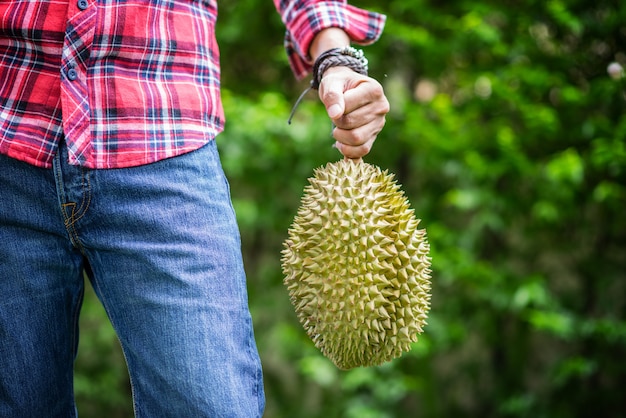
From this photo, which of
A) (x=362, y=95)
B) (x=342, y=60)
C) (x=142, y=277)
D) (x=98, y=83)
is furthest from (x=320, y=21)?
(x=142, y=277)

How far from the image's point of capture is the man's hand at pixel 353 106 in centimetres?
102

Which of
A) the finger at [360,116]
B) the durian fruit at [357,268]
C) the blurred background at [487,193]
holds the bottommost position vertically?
the blurred background at [487,193]

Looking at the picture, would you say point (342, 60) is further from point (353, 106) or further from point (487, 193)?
point (487, 193)

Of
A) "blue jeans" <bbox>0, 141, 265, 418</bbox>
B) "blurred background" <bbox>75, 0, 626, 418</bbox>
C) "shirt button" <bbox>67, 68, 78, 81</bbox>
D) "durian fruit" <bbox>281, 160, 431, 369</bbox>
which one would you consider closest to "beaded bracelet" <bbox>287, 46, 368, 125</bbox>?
"durian fruit" <bbox>281, 160, 431, 369</bbox>

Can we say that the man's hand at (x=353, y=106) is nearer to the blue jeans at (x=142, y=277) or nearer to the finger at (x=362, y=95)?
the finger at (x=362, y=95)

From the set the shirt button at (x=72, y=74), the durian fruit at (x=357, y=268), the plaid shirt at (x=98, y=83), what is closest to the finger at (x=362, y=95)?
the durian fruit at (x=357, y=268)

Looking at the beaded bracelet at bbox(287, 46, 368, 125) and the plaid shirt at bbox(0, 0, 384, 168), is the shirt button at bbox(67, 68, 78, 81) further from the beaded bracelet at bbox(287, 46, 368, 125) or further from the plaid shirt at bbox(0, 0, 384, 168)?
the beaded bracelet at bbox(287, 46, 368, 125)

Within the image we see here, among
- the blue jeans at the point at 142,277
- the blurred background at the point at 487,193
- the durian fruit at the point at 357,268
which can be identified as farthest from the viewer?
the blurred background at the point at 487,193

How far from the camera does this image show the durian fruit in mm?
1056

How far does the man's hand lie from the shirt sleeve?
12 centimetres

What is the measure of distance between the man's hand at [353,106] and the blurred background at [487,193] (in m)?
1.58

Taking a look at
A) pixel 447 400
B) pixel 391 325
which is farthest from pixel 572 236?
pixel 391 325

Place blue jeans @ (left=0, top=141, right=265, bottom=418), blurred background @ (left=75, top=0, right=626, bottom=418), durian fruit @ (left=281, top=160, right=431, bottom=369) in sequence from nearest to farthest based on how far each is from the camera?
blue jeans @ (left=0, top=141, right=265, bottom=418), durian fruit @ (left=281, top=160, right=431, bottom=369), blurred background @ (left=75, top=0, right=626, bottom=418)

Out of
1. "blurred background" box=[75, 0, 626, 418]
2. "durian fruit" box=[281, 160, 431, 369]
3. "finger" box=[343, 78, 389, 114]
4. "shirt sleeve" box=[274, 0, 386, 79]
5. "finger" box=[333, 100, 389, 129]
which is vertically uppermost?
"shirt sleeve" box=[274, 0, 386, 79]
